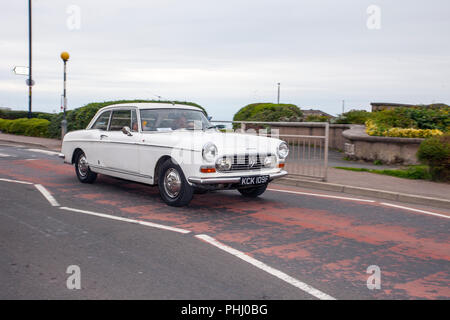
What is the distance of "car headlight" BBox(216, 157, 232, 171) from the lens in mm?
7277

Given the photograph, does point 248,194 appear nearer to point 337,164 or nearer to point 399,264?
point 399,264

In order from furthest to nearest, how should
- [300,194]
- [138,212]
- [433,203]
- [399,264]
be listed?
[300,194]
[433,203]
[138,212]
[399,264]

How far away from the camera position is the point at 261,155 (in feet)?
25.6

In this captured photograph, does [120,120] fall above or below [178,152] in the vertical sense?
above

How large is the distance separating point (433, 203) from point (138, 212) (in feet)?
18.0

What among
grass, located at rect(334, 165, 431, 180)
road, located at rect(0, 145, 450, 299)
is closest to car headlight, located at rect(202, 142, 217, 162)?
road, located at rect(0, 145, 450, 299)

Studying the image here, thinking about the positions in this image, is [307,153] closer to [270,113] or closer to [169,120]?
[169,120]

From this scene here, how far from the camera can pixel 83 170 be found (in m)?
10.3

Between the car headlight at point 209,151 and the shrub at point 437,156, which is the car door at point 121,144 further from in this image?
the shrub at point 437,156

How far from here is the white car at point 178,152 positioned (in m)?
7.29

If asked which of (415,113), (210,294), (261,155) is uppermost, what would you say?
(415,113)

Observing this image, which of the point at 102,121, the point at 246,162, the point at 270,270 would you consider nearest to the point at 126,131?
the point at 102,121

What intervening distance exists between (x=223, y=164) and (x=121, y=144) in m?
2.47

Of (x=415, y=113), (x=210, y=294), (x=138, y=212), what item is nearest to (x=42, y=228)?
(x=138, y=212)
